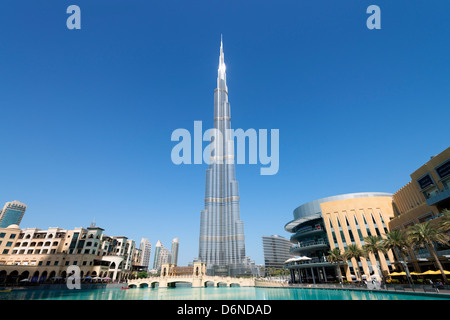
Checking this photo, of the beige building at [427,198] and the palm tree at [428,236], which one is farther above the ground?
the beige building at [427,198]

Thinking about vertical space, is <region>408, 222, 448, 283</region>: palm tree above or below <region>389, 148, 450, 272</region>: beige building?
below

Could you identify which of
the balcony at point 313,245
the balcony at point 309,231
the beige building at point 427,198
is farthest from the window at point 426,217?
the balcony at point 309,231

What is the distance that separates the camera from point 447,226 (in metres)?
35.2

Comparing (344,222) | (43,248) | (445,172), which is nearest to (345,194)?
(344,222)

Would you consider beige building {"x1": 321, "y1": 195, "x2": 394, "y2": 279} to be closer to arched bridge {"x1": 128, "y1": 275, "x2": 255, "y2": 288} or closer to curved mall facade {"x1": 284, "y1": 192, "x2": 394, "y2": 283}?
curved mall facade {"x1": 284, "y1": 192, "x2": 394, "y2": 283}

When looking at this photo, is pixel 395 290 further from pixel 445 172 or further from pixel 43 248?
pixel 43 248

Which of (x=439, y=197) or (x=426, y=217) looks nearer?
(x=439, y=197)

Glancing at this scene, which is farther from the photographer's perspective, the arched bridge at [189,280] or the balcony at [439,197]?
the arched bridge at [189,280]

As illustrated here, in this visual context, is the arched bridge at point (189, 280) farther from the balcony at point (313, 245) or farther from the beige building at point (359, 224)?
the beige building at point (359, 224)

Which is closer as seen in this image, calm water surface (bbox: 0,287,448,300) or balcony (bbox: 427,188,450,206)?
calm water surface (bbox: 0,287,448,300)

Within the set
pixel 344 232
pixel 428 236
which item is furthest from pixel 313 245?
pixel 428 236

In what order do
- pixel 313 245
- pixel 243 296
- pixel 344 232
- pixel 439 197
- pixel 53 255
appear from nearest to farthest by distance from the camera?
pixel 439 197 < pixel 243 296 < pixel 344 232 < pixel 313 245 < pixel 53 255

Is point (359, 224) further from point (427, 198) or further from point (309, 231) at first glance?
point (427, 198)

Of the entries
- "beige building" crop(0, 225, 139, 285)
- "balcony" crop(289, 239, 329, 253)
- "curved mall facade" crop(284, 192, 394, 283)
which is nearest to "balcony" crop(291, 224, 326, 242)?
"curved mall facade" crop(284, 192, 394, 283)
